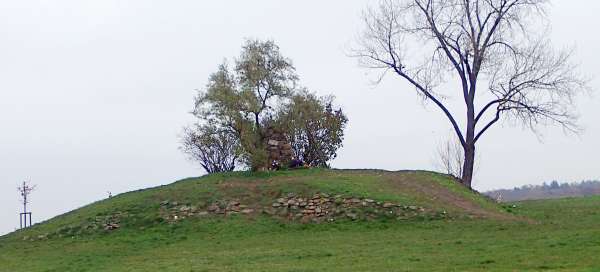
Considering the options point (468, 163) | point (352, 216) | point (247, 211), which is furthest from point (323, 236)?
point (468, 163)

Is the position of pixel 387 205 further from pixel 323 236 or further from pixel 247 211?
pixel 247 211

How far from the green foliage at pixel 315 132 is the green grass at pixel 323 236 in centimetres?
811

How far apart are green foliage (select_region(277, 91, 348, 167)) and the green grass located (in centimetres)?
811

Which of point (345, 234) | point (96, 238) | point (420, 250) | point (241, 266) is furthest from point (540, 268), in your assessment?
point (96, 238)

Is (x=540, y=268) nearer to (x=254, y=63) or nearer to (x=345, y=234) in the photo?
(x=345, y=234)

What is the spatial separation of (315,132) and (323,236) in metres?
19.2

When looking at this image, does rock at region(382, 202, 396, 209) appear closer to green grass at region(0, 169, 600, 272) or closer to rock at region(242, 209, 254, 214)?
green grass at region(0, 169, 600, 272)

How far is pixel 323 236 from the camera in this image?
26.3m

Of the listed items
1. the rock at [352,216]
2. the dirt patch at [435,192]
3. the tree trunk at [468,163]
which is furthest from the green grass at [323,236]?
the tree trunk at [468,163]

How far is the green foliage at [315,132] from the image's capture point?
43719mm

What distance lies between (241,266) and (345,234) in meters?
7.66

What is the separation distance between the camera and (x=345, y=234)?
26.5 metres

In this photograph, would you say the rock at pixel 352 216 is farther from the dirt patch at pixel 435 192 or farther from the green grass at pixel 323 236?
the dirt patch at pixel 435 192

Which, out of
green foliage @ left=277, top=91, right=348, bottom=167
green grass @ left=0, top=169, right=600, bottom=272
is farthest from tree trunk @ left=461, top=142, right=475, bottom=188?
green foliage @ left=277, top=91, right=348, bottom=167
